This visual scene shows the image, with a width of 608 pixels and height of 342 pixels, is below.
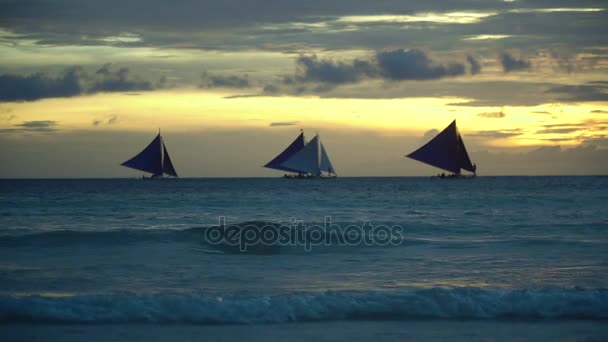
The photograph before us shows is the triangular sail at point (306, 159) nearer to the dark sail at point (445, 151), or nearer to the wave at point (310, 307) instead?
the dark sail at point (445, 151)

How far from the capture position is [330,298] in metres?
9.60

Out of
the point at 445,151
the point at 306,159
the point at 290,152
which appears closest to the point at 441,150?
the point at 445,151

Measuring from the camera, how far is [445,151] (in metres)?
64.4

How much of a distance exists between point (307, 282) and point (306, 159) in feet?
217

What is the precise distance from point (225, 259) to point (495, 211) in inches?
651

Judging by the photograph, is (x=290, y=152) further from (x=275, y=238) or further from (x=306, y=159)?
(x=275, y=238)

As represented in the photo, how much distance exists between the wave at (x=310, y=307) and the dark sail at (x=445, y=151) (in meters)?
53.2

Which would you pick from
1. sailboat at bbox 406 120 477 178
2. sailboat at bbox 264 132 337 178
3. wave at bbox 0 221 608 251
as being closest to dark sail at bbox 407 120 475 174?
sailboat at bbox 406 120 477 178

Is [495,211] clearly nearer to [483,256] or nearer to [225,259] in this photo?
[483,256]

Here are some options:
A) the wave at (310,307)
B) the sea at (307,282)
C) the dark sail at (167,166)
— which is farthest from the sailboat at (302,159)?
the wave at (310,307)

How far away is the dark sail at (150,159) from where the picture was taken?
258 ft

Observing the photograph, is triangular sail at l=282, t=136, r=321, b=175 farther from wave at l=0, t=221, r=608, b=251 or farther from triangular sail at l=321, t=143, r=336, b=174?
wave at l=0, t=221, r=608, b=251

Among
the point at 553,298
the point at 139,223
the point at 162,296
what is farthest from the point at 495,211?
the point at 162,296

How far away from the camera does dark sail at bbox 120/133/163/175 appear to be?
7856cm
